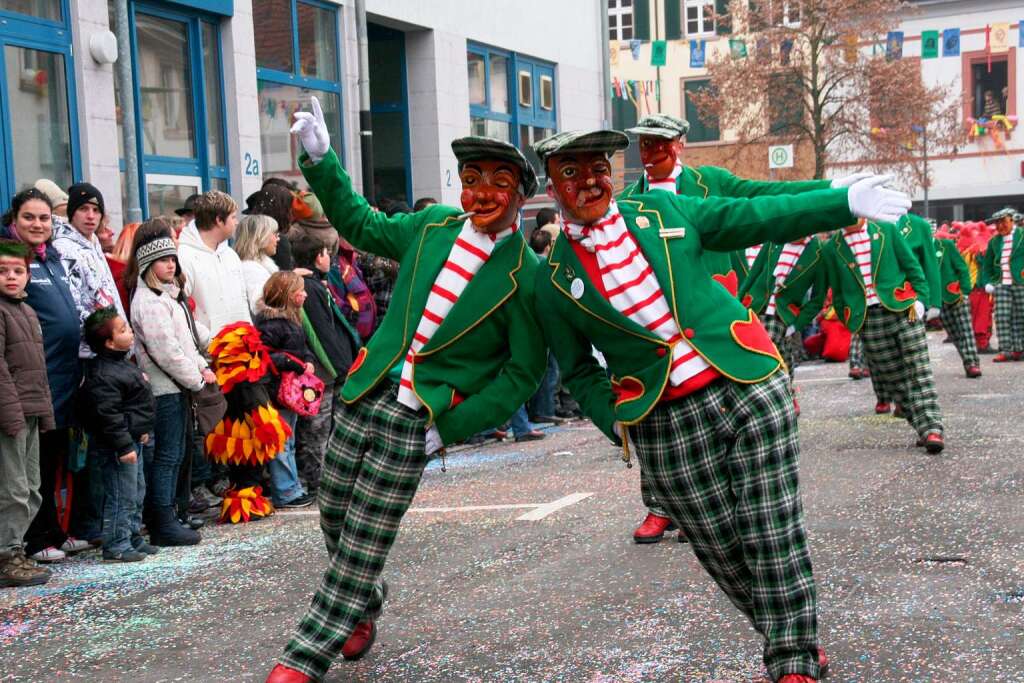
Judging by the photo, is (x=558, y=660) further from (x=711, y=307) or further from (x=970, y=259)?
(x=970, y=259)

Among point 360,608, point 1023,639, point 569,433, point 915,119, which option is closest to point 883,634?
point 1023,639

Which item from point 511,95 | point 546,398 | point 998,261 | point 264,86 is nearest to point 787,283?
point 546,398

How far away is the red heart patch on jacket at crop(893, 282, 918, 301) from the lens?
32.7 feet

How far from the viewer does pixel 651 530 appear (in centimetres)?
696

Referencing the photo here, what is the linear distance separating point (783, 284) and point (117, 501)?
220 inches

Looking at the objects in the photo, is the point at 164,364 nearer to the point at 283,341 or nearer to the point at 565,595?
the point at 283,341

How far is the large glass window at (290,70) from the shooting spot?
15.5m

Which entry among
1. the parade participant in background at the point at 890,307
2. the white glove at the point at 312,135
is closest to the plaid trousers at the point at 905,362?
the parade participant in background at the point at 890,307

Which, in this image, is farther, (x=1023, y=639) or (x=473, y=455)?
(x=473, y=455)

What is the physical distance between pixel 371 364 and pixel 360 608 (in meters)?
0.84

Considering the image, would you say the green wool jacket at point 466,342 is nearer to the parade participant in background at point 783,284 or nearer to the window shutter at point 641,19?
the parade participant in background at point 783,284

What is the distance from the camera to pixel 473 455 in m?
11.0

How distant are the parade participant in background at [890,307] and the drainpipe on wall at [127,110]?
5.99 metres

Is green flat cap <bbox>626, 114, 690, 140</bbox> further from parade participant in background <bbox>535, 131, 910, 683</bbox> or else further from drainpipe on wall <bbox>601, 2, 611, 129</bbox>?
drainpipe on wall <bbox>601, 2, 611, 129</bbox>
